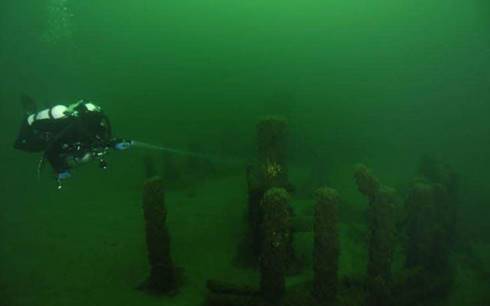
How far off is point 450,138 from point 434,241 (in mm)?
23012

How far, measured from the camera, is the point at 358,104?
45312 mm

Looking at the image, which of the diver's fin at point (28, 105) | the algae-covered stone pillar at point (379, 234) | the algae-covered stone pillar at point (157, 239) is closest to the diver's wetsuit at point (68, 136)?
the diver's fin at point (28, 105)

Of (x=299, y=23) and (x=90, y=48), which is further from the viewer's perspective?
(x=90, y=48)

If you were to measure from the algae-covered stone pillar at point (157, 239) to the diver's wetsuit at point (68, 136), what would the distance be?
1.04 metres

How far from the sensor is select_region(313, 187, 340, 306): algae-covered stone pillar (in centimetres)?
621

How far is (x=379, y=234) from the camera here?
6594 mm

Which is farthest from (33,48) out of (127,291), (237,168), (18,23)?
(127,291)

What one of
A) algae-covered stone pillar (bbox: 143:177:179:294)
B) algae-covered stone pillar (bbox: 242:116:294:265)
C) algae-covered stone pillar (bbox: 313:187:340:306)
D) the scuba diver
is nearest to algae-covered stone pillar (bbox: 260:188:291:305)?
algae-covered stone pillar (bbox: 313:187:340:306)

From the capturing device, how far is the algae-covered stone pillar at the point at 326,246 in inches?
244

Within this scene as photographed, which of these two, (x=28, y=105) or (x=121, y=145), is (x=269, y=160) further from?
(x=28, y=105)

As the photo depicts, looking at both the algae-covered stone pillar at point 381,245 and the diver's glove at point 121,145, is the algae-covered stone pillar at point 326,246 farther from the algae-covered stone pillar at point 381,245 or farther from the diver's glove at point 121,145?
the diver's glove at point 121,145

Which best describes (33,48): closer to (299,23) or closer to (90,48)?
(90,48)

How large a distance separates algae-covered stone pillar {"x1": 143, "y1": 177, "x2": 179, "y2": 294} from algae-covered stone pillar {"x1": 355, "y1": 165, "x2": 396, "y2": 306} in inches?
133

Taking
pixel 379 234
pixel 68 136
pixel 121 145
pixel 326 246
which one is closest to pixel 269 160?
pixel 326 246
